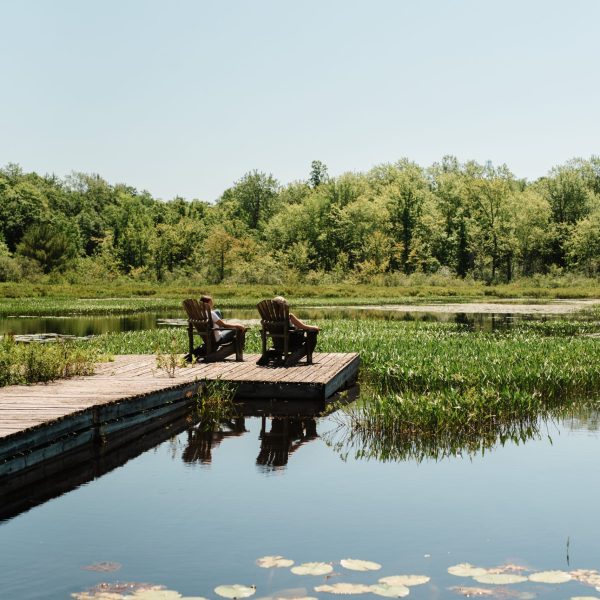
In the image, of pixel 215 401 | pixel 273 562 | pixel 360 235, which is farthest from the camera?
pixel 360 235

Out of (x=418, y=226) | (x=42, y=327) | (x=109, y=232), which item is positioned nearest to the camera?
(x=42, y=327)

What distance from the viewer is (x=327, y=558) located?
7.88 metres

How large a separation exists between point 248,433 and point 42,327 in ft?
87.8

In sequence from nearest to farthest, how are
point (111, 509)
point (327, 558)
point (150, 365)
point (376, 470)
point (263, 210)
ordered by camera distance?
1. point (327, 558)
2. point (111, 509)
3. point (376, 470)
4. point (150, 365)
5. point (263, 210)

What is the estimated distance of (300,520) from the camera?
912 centimetres

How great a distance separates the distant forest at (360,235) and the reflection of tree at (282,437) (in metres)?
70.3

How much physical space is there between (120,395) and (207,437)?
1.46 metres

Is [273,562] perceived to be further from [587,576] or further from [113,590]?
[587,576]

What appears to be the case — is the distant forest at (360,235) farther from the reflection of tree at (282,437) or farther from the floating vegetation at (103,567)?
the floating vegetation at (103,567)

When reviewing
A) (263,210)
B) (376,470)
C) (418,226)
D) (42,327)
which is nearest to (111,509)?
(376,470)

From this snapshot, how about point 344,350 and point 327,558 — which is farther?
point 344,350

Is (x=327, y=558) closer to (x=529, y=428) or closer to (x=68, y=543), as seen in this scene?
(x=68, y=543)

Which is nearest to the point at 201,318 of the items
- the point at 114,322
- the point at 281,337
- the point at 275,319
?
the point at 275,319

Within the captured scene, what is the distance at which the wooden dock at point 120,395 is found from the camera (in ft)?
35.1
